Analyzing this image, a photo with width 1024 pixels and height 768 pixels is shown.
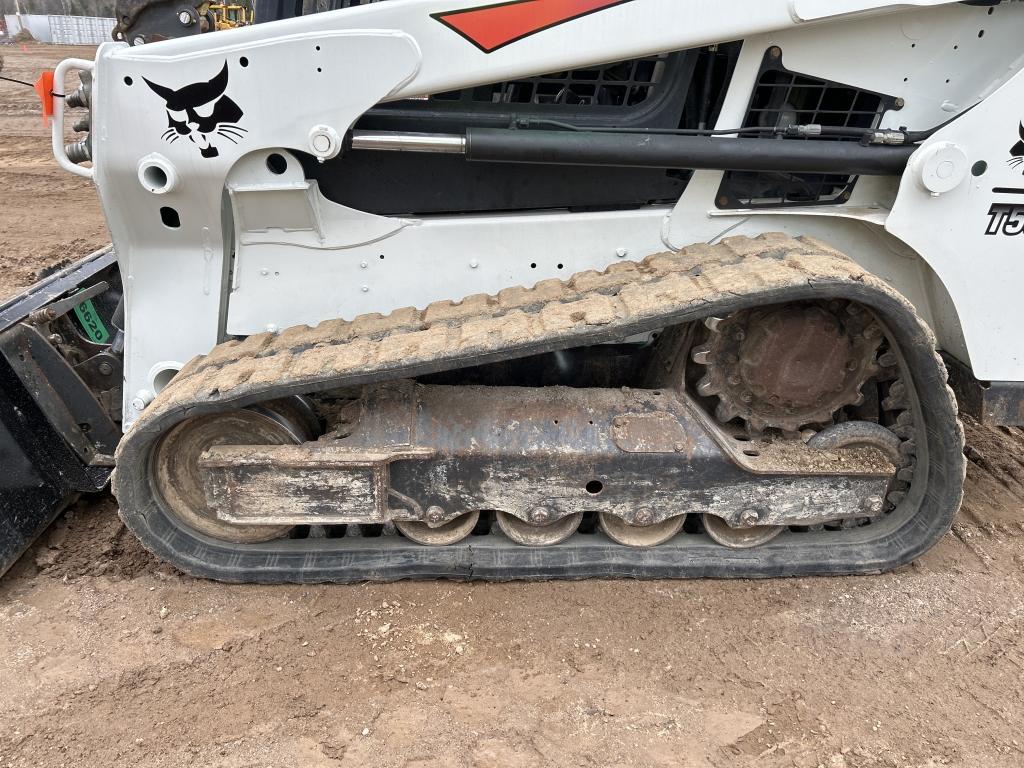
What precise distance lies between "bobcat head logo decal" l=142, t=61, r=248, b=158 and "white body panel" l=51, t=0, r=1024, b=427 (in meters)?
0.02

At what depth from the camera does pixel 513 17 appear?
2.07 metres

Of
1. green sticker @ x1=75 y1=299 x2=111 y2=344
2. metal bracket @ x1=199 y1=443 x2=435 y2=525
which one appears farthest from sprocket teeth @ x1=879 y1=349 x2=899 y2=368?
green sticker @ x1=75 y1=299 x2=111 y2=344

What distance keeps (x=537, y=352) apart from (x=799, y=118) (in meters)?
1.21

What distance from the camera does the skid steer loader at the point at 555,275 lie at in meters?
2.12

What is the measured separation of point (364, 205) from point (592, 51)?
2.94 feet

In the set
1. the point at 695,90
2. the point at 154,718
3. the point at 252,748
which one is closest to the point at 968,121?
the point at 695,90

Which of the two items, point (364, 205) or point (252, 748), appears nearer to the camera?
point (252, 748)

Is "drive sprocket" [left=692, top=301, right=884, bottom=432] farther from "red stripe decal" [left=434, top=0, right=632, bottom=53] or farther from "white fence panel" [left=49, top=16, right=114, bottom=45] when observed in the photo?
"white fence panel" [left=49, top=16, right=114, bottom=45]

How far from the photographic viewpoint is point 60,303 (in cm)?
276

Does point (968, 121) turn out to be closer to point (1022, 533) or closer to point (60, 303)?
point (1022, 533)

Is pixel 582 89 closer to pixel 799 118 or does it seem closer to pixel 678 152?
pixel 678 152

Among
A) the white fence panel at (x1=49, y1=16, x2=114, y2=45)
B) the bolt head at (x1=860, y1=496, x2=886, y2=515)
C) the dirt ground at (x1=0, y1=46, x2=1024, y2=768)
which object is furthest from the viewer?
the white fence panel at (x1=49, y1=16, x2=114, y2=45)

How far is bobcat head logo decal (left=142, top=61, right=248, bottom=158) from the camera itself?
2.13 m

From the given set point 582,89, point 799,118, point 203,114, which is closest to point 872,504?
point 799,118
